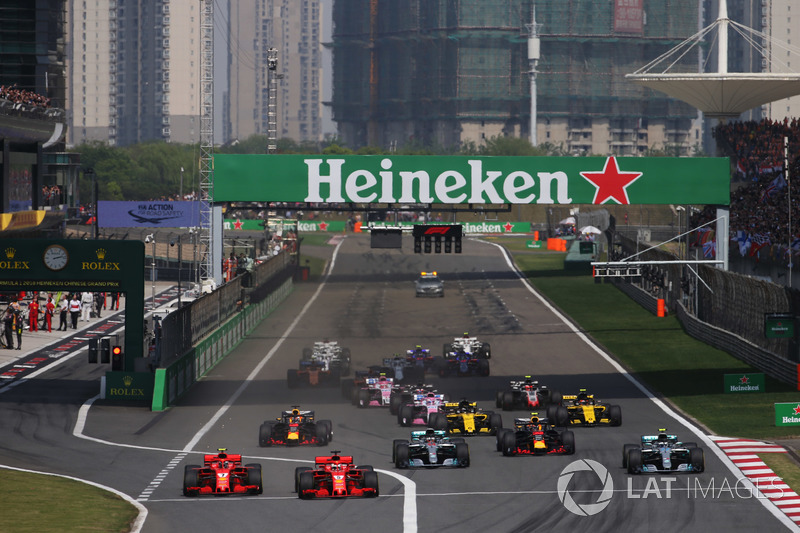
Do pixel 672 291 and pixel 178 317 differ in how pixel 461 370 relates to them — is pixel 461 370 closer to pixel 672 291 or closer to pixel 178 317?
pixel 178 317

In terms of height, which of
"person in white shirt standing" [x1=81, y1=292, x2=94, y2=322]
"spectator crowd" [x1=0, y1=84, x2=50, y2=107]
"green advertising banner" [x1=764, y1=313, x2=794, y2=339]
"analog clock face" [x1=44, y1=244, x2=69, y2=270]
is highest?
"spectator crowd" [x1=0, y1=84, x2=50, y2=107]

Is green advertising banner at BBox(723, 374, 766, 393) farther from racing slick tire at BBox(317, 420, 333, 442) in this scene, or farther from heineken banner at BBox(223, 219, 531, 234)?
heineken banner at BBox(223, 219, 531, 234)

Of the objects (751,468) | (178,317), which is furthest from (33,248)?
(751,468)

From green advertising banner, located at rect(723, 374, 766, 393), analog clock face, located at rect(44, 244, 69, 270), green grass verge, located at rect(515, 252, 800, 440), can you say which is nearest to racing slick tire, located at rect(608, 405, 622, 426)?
green grass verge, located at rect(515, 252, 800, 440)

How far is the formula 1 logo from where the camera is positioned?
23453mm

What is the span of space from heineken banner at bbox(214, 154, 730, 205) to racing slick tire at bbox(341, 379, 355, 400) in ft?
29.3

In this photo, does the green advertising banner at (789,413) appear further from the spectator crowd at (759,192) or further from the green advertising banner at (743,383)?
the spectator crowd at (759,192)

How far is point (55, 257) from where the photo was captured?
38.0 metres

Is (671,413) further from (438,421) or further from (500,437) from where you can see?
(500,437)

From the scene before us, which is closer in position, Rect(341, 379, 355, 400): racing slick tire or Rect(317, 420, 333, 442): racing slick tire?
Rect(317, 420, 333, 442): racing slick tire

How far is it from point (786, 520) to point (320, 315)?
4515cm

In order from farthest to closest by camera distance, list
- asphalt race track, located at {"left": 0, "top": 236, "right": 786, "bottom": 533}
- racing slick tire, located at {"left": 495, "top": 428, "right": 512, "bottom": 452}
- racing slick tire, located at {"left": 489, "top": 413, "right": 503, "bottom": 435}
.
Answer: racing slick tire, located at {"left": 489, "top": 413, "right": 503, "bottom": 435}
racing slick tire, located at {"left": 495, "top": 428, "right": 512, "bottom": 452}
asphalt race track, located at {"left": 0, "top": 236, "right": 786, "bottom": 533}

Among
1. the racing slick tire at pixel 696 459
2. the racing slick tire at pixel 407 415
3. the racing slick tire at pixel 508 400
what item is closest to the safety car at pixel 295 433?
the racing slick tire at pixel 407 415

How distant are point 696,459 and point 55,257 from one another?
70.4 feet
